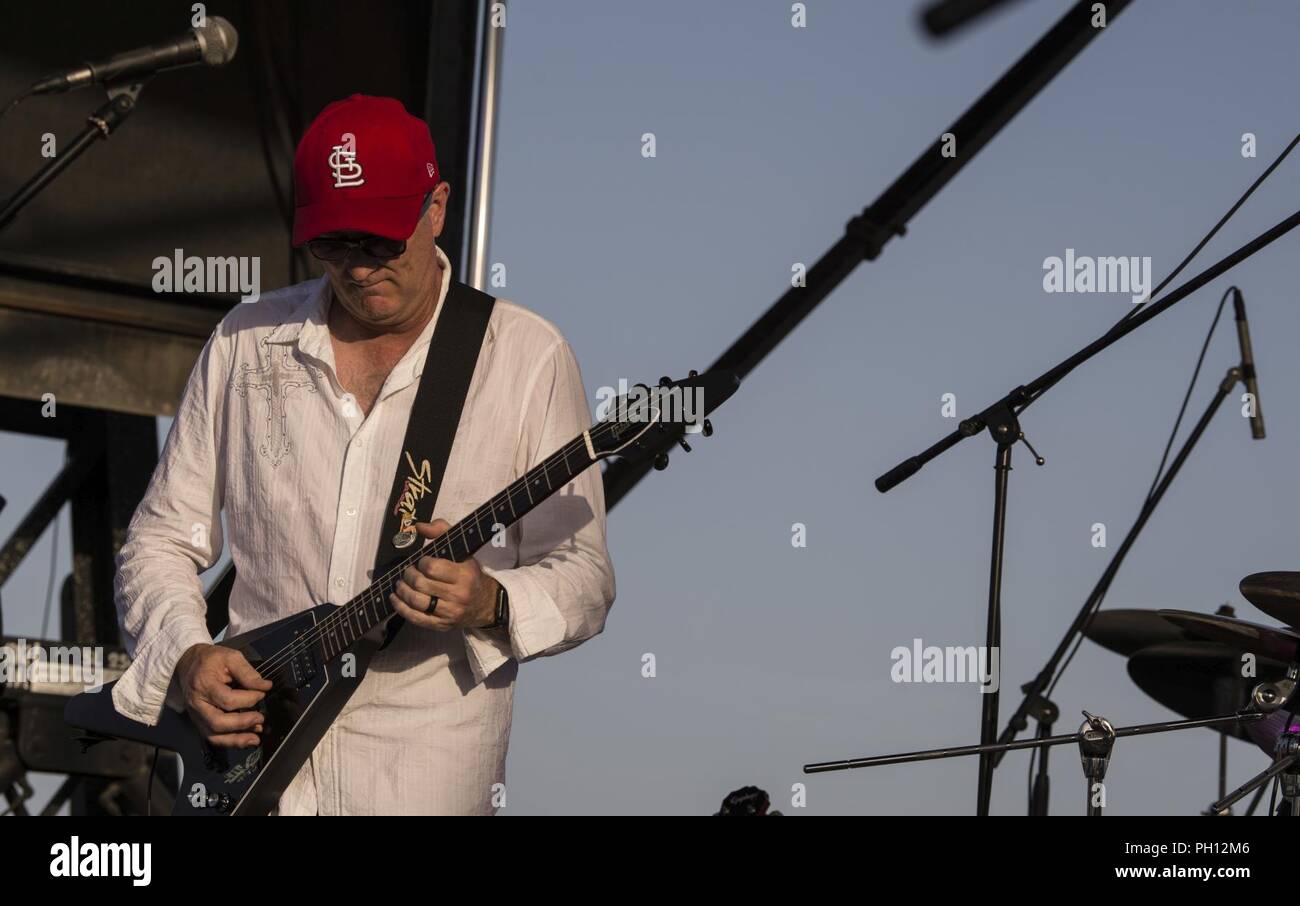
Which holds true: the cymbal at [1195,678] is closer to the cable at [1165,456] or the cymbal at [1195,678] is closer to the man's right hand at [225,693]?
the cable at [1165,456]

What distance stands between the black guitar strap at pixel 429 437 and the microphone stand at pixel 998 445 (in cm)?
99

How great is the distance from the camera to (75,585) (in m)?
5.47

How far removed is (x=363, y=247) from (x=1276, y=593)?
187 cm

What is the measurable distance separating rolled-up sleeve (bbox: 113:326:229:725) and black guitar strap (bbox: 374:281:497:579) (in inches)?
15.8

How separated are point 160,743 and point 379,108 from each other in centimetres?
125

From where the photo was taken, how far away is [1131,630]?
4609mm

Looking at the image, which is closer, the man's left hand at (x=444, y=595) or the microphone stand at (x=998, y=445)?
the man's left hand at (x=444, y=595)

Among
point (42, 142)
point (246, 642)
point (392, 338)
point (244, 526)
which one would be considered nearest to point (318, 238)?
point (392, 338)

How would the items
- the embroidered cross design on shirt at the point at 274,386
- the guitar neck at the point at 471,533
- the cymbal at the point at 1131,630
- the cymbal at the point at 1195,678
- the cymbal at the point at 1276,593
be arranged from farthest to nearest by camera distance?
the cymbal at the point at 1131,630, the cymbal at the point at 1195,678, the cymbal at the point at 1276,593, the embroidered cross design on shirt at the point at 274,386, the guitar neck at the point at 471,533

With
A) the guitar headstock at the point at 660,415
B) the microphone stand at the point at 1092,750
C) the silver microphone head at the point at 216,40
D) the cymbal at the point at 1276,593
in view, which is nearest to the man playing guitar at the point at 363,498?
the guitar headstock at the point at 660,415

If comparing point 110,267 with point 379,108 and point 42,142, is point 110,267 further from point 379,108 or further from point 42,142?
point 379,108

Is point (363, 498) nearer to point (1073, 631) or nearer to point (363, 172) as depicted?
point (363, 172)

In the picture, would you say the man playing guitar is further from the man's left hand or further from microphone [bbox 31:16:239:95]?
microphone [bbox 31:16:239:95]

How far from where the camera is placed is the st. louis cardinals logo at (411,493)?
3111 millimetres
